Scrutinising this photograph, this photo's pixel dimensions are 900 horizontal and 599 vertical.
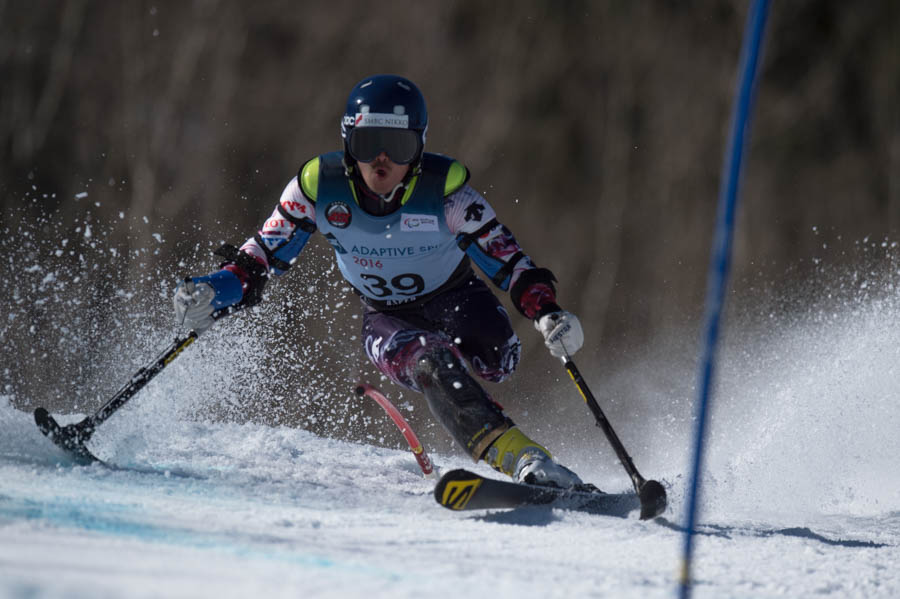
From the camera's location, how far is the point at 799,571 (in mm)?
2389

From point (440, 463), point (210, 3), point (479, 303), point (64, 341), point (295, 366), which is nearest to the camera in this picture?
point (479, 303)

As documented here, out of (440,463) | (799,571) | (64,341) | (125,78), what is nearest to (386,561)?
(799,571)

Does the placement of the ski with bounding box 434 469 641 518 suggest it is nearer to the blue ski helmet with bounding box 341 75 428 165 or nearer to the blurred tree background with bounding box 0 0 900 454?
the blue ski helmet with bounding box 341 75 428 165

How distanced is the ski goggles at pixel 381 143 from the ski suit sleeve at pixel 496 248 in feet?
0.89

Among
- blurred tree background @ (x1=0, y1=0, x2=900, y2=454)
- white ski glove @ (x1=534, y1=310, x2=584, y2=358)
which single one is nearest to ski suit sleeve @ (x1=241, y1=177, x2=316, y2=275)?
white ski glove @ (x1=534, y1=310, x2=584, y2=358)

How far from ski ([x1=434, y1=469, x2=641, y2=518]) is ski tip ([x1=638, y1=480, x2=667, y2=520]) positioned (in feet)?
0.56

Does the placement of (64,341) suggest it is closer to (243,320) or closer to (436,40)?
(243,320)

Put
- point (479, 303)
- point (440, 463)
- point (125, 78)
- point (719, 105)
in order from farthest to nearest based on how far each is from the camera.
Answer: point (719, 105) < point (125, 78) < point (440, 463) < point (479, 303)

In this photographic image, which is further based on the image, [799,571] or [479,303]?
[479,303]

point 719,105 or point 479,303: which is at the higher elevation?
point 719,105

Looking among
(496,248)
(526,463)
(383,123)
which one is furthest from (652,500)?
(383,123)

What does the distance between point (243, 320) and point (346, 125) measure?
7.14 feet

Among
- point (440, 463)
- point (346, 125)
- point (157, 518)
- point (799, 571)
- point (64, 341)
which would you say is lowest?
point (157, 518)

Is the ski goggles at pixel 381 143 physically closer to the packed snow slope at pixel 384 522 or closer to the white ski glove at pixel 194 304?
the white ski glove at pixel 194 304
